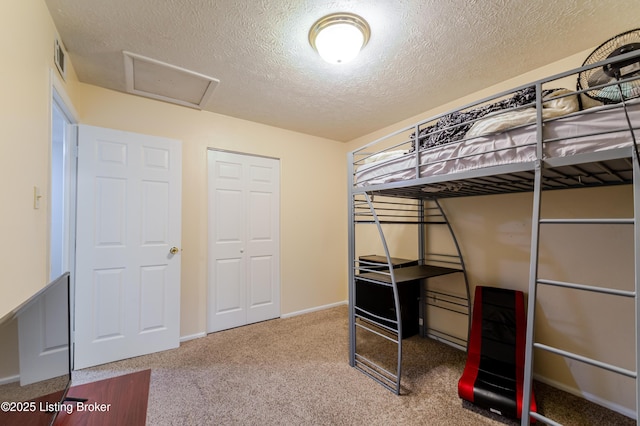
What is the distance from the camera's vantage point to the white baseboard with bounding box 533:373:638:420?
1740 millimetres

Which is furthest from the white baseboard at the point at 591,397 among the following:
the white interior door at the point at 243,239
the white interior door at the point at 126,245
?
the white interior door at the point at 126,245

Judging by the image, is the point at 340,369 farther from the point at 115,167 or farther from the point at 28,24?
the point at 28,24

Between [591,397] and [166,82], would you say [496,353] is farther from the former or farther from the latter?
[166,82]

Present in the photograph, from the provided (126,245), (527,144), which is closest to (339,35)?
(527,144)

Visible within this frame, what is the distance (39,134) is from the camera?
150 cm

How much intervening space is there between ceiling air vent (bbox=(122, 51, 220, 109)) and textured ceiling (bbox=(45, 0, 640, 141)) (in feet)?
0.24

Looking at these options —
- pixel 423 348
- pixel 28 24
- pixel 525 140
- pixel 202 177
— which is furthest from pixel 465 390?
pixel 28 24

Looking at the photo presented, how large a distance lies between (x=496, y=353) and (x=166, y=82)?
139 inches

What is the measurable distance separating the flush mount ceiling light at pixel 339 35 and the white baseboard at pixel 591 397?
111 inches

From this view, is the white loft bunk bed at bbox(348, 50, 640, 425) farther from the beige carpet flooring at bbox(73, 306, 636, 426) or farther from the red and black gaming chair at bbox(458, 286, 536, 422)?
the red and black gaming chair at bbox(458, 286, 536, 422)

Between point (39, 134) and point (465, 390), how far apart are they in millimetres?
3006

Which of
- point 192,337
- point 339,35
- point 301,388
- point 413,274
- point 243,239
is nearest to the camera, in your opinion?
point 339,35

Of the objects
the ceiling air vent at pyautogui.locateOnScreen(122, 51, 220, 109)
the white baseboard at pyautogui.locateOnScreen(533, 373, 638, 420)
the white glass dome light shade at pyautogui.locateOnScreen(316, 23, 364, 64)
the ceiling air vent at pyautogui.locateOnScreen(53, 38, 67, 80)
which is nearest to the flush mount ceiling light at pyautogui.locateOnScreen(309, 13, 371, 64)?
the white glass dome light shade at pyautogui.locateOnScreen(316, 23, 364, 64)

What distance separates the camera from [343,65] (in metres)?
2.15
